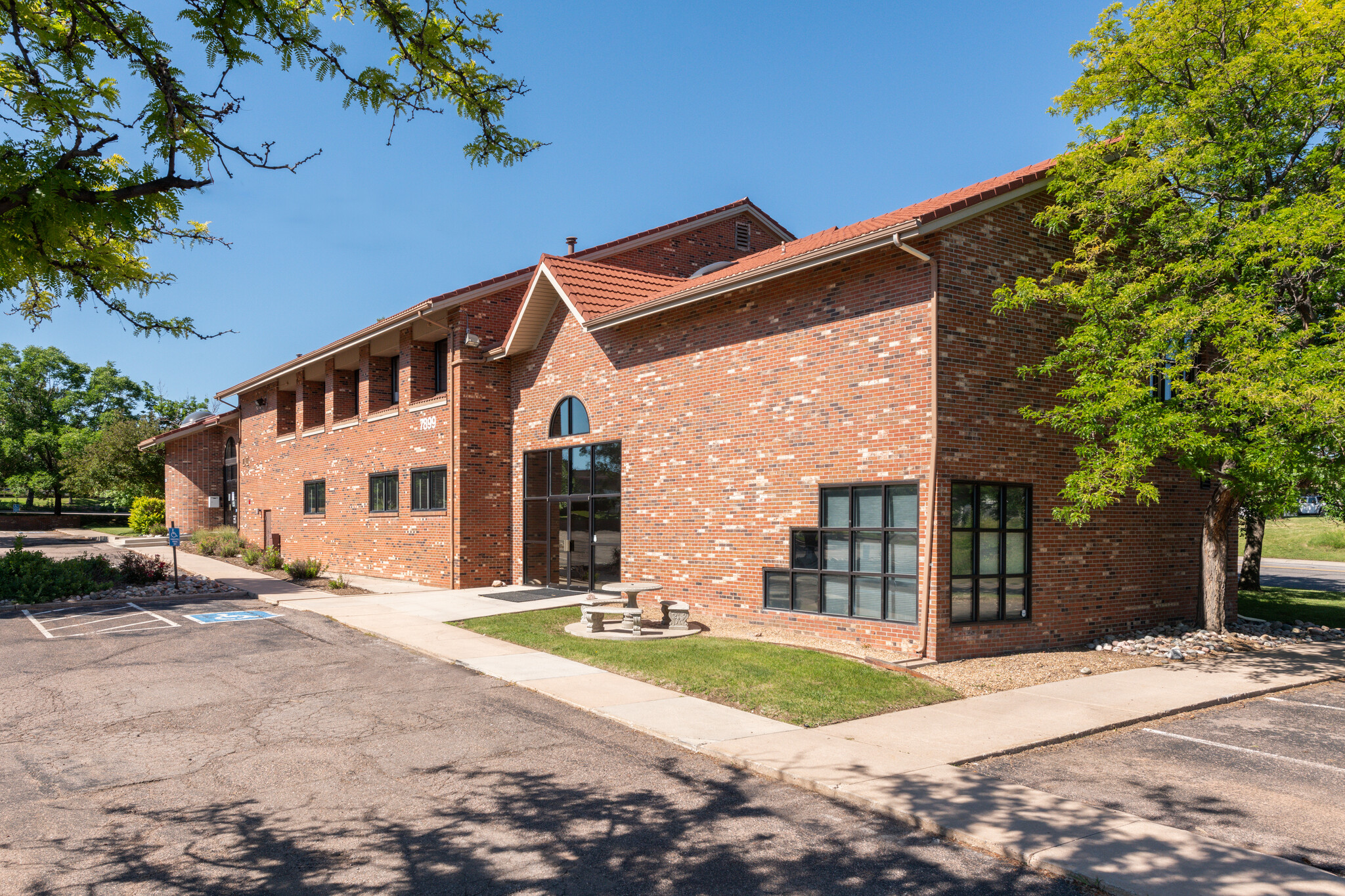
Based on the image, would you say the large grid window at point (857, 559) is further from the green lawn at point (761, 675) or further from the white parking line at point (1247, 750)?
the white parking line at point (1247, 750)

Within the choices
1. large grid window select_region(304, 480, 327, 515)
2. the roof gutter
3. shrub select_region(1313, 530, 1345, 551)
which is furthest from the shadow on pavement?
shrub select_region(1313, 530, 1345, 551)

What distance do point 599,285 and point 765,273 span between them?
6130 mm

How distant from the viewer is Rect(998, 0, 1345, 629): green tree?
434 inches

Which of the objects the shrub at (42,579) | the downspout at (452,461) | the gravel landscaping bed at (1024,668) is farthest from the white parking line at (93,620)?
the gravel landscaping bed at (1024,668)

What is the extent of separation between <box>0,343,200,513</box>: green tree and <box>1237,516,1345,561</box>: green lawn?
203 feet

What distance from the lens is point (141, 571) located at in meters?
20.3

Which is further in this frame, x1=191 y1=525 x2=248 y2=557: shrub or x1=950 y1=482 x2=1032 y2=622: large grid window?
x1=191 y1=525 x2=248 y2=557: shrub

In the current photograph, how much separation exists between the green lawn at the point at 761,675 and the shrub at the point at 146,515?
130 feet

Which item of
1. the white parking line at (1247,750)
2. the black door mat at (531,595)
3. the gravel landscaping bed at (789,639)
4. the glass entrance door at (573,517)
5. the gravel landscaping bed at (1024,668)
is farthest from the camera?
the black door mat at (531,595)

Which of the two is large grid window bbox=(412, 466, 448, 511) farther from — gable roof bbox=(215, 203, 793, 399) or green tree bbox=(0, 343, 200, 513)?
green tree bbox=(0, 343, 200, 513)

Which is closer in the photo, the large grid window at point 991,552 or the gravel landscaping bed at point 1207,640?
the large grid window at point 991,552

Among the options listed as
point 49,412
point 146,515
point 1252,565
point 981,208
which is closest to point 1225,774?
point 981,208

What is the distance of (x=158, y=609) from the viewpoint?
16.8 m

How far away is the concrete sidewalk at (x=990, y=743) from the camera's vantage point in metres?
5.32
